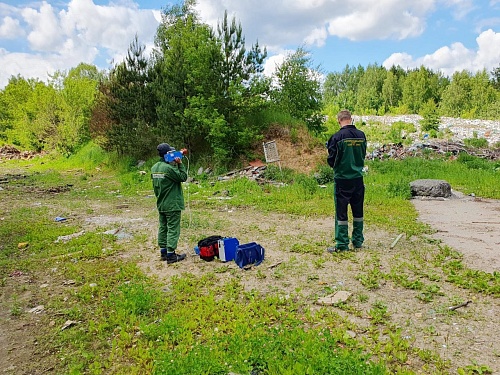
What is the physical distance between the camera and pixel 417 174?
1429 centimetres

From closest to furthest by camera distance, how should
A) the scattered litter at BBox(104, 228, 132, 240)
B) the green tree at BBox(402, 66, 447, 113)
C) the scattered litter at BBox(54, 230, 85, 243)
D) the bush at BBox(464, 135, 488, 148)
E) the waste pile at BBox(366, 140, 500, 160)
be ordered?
the scattered litter at BBox(54, 230, 85, 243)
the scattered litter at BBox(104, 228, 132, 240)
the waste pile at BBox(366, 140, 500, 160)
the bush at BBox(464, 135, 488, 148)
the green tree at BBox(402, 66, 447, 113)

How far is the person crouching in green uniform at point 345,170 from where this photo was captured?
19.8ft

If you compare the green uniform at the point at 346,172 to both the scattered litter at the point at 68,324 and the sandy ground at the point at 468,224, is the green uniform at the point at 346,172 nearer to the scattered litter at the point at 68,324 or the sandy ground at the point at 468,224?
the sandy ground at the point at 468,224

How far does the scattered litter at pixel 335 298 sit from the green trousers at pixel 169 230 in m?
2.67

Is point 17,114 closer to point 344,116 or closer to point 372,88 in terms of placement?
point 344,116

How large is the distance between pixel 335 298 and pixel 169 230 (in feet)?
9.61

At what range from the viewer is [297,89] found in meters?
18.4

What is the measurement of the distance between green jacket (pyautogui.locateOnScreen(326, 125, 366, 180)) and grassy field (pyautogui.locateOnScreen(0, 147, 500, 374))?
52.6 inches

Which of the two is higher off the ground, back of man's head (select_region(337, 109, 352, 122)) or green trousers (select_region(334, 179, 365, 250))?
back of man's head (select_region(337, 109, 352, 122))

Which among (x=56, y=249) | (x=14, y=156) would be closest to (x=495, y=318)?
(x=56, y=249)

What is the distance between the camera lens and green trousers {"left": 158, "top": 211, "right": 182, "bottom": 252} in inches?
240

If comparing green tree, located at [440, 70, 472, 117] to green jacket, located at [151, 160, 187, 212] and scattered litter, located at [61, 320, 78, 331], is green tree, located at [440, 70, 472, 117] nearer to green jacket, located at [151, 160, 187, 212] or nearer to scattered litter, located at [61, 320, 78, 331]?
green jacket, located at [151, 160, 187, 212]

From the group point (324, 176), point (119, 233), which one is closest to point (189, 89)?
point (324, 176)

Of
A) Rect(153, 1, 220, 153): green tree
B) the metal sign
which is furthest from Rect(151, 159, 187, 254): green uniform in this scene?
Answer: Rect(153, 1, 220, 153): green tree
